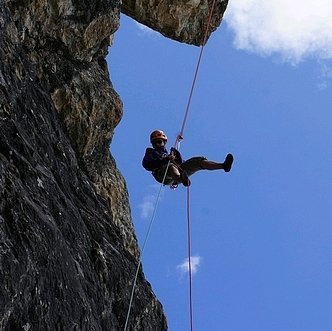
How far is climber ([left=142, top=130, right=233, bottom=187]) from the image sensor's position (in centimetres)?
1259

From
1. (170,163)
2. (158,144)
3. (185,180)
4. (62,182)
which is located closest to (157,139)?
(158,144)

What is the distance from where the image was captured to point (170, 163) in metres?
12.7

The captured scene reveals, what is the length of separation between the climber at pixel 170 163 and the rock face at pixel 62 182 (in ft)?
5.61

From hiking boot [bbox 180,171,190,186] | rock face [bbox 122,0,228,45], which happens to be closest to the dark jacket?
hiking boot [bbox 180,171,190,186]

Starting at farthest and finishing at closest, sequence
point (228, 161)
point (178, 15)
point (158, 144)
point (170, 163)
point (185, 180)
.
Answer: point (178, 15) → point (158, 144) → point (170, 163) → point (185, 180) → point (228, 161)

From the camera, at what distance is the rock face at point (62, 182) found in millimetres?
6837

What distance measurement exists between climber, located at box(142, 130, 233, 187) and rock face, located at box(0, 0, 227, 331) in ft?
5.61

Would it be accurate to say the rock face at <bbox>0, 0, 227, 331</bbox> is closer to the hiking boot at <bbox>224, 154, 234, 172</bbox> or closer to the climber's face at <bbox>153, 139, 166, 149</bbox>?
the climber's face at <bbox>153, 139, 166, 149</bbox>

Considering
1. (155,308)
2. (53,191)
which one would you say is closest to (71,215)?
(53,191)

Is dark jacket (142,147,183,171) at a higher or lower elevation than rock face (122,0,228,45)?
lower

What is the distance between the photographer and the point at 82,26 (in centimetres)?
1480

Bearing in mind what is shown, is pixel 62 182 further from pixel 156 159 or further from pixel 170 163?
pixel 156 159

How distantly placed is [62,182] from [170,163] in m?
3.53

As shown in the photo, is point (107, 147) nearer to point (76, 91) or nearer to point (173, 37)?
point (76, 91)
